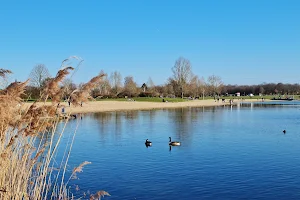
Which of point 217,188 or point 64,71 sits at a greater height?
point 64,71

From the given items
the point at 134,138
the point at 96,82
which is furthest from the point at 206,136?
the point at 96,82

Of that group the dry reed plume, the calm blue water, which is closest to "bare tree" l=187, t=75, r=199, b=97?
the calm blue water

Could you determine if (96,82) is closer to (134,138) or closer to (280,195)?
(280,195)

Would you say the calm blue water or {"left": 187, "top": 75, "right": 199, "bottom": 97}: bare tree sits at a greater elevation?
{"left": 187, "top": 75, "right": 199, "bottom": 97}: bare tree

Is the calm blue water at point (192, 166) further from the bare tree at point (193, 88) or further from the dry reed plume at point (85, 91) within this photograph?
the bare tree at point (193, 88)

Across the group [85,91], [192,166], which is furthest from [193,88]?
[85,91]

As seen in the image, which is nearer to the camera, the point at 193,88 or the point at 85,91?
the point at 85,91

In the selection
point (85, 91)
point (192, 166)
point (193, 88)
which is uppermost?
point (193, 88)

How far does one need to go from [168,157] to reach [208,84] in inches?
5708

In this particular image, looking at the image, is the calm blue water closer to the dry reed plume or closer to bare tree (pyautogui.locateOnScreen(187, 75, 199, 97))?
the dry reed plume

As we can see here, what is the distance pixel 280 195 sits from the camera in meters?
12.8

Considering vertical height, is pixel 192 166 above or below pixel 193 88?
below

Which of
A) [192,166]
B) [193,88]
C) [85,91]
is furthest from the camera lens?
[193,88]

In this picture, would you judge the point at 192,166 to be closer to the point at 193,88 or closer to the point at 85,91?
the point at 85,91
